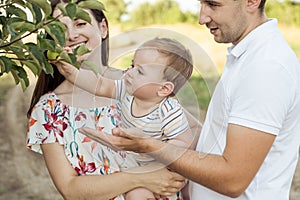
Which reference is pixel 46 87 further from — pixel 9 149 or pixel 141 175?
pixel 9 149

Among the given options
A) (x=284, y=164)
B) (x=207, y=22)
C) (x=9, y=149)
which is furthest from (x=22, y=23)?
(x=9, y=149)

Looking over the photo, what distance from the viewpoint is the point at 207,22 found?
77.1 inches

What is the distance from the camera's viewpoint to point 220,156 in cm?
188

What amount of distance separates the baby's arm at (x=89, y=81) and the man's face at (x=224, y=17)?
1.01 ft

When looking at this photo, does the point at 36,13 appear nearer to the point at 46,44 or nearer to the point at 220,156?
the point at 46,44

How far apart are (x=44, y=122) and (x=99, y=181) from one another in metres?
0.25

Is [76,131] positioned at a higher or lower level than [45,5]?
lower

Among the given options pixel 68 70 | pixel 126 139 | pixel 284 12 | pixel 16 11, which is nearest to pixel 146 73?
pixel 126 139

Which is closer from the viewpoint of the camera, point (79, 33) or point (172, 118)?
point (172, 118)

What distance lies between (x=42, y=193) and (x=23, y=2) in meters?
4.48

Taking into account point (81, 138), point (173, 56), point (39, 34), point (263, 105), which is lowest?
point (81, 138)

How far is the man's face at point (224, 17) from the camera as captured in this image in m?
1.93

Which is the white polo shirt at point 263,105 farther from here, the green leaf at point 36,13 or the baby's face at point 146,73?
the green leaf at point 36,13

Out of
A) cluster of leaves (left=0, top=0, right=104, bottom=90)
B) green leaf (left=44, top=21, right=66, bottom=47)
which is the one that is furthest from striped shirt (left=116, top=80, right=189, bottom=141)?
green leaf (left=44, top=21, right=66, bottom=47)
